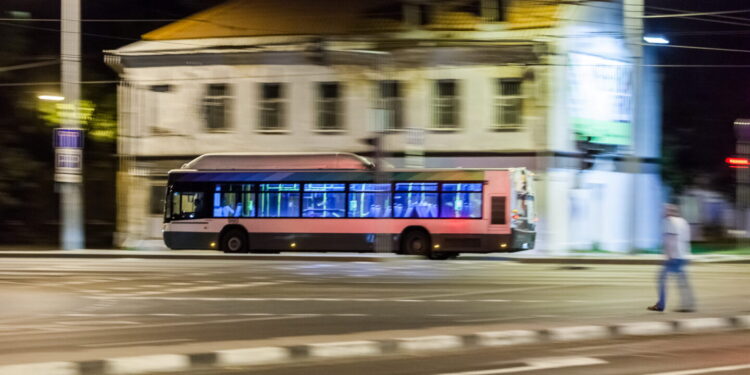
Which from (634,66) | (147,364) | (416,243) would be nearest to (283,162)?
(416,243)

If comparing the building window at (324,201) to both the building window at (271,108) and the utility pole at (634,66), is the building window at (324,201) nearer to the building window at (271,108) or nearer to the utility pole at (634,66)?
the building window at (271,108)

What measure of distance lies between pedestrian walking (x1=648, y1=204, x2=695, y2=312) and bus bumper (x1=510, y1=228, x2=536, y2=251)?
1366 cm

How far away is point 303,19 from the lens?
1505 inches

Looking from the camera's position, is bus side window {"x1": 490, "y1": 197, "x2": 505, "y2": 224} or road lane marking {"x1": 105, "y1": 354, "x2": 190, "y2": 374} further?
bus side window {"x1": 490, "y1": 197, "x2": 505, "y2": 224}

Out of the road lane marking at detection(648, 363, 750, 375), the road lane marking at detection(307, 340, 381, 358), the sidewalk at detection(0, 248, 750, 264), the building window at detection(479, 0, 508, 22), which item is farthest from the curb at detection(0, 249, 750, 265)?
the road lane marking at detection(307, 340, 381, 358)

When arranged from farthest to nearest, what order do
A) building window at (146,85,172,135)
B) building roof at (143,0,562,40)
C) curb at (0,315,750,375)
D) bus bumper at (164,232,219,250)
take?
building window at (146,85,172,135)
building roof at (143,0,562,40)
bus bumper at (164,232,219,250)
curb at (0,315,750,375)

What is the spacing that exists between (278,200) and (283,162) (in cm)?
127

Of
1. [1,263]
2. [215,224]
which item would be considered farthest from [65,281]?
[215,224]

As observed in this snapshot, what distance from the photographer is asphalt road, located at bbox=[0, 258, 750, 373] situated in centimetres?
1205

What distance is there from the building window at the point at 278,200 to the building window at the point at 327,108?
6882mm

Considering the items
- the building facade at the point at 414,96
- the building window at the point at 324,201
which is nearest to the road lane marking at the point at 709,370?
the building window at the point at 324,201

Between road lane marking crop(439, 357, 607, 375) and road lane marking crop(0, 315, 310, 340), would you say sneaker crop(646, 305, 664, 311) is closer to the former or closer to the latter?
road lane marking crop(439, 357, 607, 375)

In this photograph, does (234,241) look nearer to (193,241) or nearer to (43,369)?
(193,241)

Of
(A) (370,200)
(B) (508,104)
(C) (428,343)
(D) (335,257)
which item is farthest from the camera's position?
(B) (508,104)
